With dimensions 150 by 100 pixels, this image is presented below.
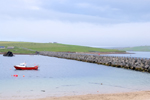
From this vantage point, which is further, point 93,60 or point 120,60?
point 93,60

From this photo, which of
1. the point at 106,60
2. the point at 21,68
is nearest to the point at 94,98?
the point at 21,68

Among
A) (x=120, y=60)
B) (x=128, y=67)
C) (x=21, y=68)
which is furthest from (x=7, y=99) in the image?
(x=120, y=60)

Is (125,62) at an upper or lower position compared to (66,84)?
upper

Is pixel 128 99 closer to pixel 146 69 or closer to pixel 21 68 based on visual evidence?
A: pixel 146 69

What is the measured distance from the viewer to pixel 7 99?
1512 cm

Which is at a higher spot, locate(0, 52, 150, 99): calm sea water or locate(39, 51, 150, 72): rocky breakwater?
locate(39, 51, 150, 72): rocky breakwater

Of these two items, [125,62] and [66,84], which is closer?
[66,84]

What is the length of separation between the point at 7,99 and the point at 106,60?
41376 millimetres

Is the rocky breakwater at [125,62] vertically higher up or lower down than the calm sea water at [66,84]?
higher up

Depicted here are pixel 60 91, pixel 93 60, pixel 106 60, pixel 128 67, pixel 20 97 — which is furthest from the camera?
pixel 93 60

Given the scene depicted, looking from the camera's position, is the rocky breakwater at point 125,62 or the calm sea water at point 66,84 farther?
the rocky breakwater at point 125,62

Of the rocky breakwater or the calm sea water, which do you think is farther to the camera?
the rocky breakwater

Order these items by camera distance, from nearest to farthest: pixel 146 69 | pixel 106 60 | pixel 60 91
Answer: pixel 60 91, pixel 146 69, pixel 106 60

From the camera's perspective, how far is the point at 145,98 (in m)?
14.5
